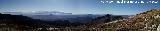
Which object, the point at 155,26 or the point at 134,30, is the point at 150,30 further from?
the point at 134,30

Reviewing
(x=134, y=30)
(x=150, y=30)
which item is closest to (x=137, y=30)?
(x=134, y=30)

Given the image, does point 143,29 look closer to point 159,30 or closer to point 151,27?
point 151,27

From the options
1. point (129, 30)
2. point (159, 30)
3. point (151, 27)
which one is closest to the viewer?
point (159, 30)

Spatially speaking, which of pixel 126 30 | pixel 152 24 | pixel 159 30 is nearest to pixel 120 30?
pixel 126 30

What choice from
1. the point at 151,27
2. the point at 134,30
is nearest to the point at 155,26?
the point at 151,27

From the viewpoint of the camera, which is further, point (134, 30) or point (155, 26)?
point (134, 30)

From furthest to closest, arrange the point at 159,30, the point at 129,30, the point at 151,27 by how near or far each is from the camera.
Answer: the point at 129,30 < the point at 151,27 < the point at 159,30

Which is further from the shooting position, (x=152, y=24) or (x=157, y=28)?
(x=152, y=24)

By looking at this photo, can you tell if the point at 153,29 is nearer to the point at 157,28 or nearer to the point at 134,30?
the point at 157,28
